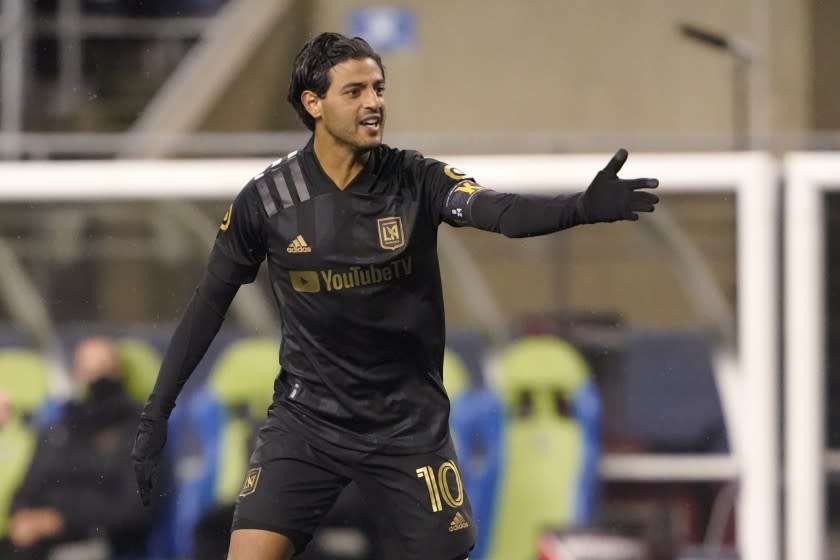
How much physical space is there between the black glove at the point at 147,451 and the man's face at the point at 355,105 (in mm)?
814

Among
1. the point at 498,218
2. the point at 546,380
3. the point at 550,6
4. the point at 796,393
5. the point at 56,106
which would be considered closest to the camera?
the point at 498,218

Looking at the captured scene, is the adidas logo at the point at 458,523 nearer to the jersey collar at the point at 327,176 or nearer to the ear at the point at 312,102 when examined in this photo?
the jersey collar at the point at 327,176

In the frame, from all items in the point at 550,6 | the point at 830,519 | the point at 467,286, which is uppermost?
the point at 550,6

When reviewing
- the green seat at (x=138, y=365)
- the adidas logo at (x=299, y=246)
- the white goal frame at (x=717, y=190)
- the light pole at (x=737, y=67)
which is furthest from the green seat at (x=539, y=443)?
the adidas logo at (x=299, y=246)

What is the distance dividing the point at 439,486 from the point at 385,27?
4.56m

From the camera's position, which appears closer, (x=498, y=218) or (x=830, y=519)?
(x=498, y=218)

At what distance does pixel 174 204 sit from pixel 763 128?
2777mm

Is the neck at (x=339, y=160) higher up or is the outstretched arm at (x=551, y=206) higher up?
the neck at (x=339, y=160)

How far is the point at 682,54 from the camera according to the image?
24.6ft

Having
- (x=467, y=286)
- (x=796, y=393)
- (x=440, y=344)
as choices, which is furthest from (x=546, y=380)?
(x=440, y=344)

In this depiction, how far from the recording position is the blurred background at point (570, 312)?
6.12m

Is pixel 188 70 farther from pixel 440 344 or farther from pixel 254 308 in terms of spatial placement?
pixel 440 344

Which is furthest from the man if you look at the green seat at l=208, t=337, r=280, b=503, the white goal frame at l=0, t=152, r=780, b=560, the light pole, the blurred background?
the light pole

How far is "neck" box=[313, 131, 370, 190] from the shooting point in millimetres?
3725
